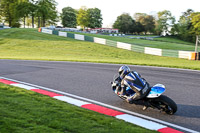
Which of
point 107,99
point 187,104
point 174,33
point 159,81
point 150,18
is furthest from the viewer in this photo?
point 150,18

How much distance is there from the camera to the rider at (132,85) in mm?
6115

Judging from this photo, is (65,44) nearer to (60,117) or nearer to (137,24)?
(60,117)

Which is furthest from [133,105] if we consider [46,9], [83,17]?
[83,17]

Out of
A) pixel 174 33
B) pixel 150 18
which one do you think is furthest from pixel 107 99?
pixel 150 18

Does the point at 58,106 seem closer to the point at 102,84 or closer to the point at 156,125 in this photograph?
the point at 156,125

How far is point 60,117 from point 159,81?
661 centimetres

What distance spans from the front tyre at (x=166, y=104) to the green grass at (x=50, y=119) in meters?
1.27

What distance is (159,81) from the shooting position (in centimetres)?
1062

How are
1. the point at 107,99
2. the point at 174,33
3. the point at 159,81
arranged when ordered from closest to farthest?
the point at 107,99
the point at 159,81
the point at 174,33

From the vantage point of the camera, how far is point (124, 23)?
112m

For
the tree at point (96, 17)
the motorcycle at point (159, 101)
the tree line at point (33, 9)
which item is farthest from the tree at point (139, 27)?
the motorcycle at point (159, 101)

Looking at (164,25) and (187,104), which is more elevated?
(164,25)

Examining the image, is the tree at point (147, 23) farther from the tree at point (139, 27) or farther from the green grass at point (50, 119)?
the green grass at point (50, 119)

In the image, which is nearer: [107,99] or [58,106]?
[58,106]
